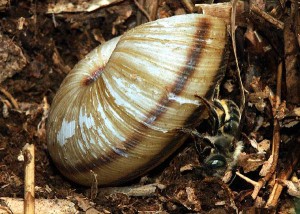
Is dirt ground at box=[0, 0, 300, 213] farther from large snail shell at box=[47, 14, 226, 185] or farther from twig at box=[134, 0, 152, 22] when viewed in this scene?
large snail shell at box=[47, 14, 226, 185]

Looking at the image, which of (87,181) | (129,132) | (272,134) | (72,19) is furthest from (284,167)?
(72,19)

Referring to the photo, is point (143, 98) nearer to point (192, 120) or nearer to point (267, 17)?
point (192, 120)

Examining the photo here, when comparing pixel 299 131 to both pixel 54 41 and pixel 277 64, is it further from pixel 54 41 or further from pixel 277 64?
pixel 54 41

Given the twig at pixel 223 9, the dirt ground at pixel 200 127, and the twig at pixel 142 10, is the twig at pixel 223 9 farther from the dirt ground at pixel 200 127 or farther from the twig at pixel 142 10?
the twig at pixel 142 10

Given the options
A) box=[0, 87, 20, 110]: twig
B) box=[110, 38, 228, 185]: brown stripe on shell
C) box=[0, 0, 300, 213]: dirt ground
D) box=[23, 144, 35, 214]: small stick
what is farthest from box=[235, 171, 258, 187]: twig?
box=[0, 87, 20, 110]: twig

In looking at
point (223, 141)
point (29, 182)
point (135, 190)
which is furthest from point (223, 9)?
point (29, 182)

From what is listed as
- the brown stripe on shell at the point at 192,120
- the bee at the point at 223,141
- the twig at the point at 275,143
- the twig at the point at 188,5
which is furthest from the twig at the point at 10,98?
the twig at the point at 275,143
